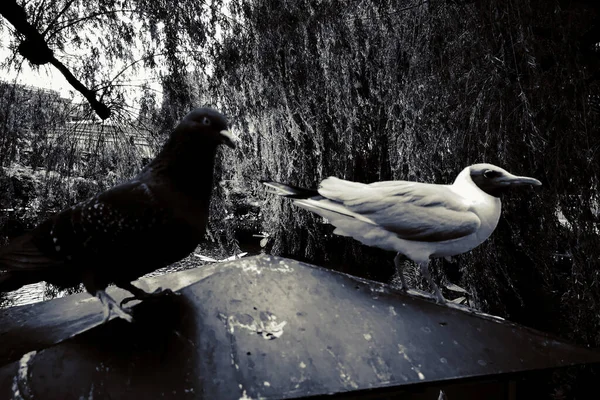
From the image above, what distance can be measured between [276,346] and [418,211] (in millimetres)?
772

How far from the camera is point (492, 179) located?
1653 mm

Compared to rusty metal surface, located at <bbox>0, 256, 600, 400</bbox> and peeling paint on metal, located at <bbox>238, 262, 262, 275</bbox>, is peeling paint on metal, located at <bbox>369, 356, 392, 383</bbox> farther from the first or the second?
peeling paint on metal, located at <bbox>238, 262, 262, 275</bbox>

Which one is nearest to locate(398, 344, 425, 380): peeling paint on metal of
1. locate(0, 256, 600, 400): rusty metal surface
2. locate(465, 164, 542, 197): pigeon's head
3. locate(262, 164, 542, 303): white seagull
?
locate(0, 256, 600, 400): rusty metal surface

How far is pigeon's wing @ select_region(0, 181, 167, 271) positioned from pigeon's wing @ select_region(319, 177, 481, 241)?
71 centimetres

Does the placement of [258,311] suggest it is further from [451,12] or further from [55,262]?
[451,12]

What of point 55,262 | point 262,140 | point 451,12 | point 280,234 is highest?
point 451,12

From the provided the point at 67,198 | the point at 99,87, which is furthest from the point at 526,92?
the point at 67,198

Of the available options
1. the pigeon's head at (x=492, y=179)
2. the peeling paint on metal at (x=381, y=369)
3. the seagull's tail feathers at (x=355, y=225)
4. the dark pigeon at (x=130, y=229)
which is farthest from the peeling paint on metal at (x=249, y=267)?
the pigeon's head at (x=492, y=179)

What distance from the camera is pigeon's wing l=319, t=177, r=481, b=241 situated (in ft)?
5.17

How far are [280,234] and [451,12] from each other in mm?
2346

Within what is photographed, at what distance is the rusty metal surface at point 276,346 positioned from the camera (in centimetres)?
96

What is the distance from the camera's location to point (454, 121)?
302cm

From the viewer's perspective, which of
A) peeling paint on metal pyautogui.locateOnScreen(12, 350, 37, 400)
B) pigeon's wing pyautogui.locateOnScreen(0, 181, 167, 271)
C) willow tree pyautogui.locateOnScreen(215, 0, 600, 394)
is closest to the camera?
peeling paint on metal pyautogui.locateOnScreen(12, 350, 37, 400)

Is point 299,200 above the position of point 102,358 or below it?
above
